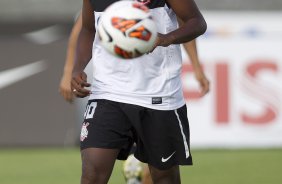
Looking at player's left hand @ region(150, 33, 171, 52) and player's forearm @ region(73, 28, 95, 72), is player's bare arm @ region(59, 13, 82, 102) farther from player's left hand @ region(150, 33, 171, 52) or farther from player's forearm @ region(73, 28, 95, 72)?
player's left hand @ region(150, 33, 171, 52)

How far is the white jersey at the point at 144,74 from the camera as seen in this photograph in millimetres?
6535

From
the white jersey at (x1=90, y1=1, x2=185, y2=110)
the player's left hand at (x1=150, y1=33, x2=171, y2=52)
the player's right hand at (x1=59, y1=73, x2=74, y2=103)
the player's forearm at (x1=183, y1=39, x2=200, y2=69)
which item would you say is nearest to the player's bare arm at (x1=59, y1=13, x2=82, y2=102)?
the player's right hand at (x1=59, y1=73, x2=74, y2=103)

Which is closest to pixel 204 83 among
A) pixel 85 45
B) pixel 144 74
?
pixel 85 45

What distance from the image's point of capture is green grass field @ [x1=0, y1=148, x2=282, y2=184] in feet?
36.2

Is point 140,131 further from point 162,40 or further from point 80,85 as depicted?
point 162,40

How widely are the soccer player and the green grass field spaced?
13.3 ft

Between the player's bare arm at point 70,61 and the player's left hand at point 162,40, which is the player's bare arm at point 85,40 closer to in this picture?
the player's left hand at point 162,40

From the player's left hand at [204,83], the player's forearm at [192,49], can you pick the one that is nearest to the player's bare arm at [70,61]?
the player's forearm at [192,49]

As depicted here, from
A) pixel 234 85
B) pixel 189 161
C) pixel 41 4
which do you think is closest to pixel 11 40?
pixel 41 4

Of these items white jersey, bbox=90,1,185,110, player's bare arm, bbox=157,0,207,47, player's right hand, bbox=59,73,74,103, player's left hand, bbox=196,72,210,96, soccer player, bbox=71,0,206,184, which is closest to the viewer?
player's bare arm, bbox=157,0,207,47

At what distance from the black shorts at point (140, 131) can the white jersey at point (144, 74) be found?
6 centimetres

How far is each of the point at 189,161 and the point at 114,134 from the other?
0.63 metres

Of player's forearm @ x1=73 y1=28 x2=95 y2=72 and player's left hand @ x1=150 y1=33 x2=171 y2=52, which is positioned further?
player's forearm @ x1=73 y1=28 x2=95 y2=72

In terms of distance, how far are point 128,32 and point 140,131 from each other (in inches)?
41.2
